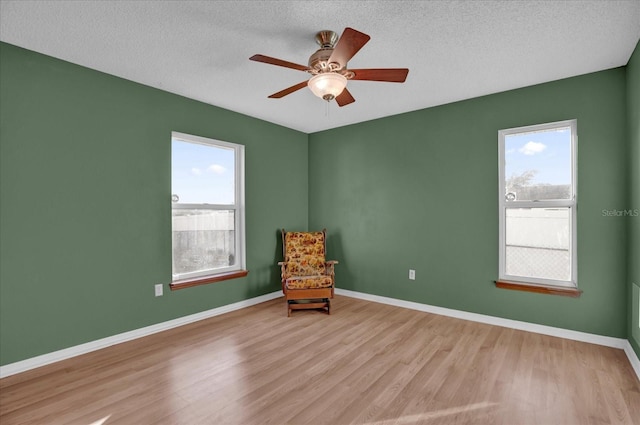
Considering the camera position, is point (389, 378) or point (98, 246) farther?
point (98, 246)

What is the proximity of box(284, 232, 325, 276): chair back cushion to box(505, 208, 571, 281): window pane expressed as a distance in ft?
7.72

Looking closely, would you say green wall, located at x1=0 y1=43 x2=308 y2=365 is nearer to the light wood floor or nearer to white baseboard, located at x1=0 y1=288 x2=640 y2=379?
white baseboard, located at x1=0 y1=288 x2=640 y2=379

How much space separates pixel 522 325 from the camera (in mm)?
3303

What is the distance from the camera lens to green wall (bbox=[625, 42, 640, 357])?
2461 millimetres

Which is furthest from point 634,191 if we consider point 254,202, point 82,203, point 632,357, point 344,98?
point 82,203

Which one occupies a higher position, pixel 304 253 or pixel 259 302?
pixel 304 253

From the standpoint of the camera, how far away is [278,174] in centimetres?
472

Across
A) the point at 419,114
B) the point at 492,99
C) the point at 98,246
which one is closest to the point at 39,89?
the point at 98,246

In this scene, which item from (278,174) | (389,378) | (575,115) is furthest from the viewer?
(278,174)

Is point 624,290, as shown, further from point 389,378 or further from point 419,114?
point 419,114

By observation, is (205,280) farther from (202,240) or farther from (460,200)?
(460,200)

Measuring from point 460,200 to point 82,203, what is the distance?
3.93m

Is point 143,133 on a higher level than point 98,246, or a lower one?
higher

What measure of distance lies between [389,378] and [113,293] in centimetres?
264
